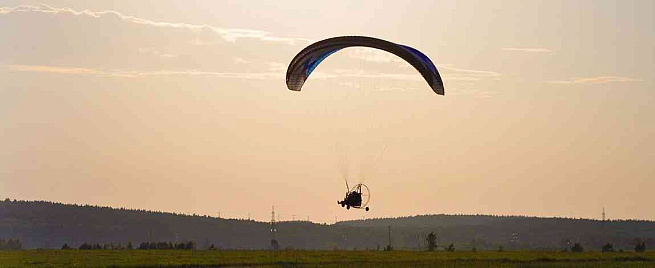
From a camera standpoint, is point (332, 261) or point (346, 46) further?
point (332, 261)

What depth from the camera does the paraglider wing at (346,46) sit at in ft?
178

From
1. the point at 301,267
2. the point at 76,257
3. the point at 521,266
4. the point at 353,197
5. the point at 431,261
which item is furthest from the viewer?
the point at 76,257

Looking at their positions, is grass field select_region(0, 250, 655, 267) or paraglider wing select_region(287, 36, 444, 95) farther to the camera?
grass field select_region(0, 250, 655, 267)

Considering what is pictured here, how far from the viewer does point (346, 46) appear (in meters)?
55.0

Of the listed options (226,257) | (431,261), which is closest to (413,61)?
(431,261)

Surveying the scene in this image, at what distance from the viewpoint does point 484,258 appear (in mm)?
80188

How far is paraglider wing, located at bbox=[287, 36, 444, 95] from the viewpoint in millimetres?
54344

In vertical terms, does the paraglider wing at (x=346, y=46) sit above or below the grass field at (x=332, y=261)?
above

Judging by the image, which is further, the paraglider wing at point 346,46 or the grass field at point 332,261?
the grass field at point 332,261

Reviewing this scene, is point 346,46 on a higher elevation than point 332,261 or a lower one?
higher

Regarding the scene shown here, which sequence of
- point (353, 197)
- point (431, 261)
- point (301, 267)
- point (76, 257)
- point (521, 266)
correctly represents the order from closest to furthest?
1. point (353, 197)
2. point (301, 267)
3. point (521, 266)
4. point (431, 261)
5. point (76, 257)

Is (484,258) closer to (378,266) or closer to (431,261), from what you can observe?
(431,261)

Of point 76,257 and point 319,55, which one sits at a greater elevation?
point 319,55

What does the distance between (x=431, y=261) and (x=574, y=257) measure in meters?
12.9
